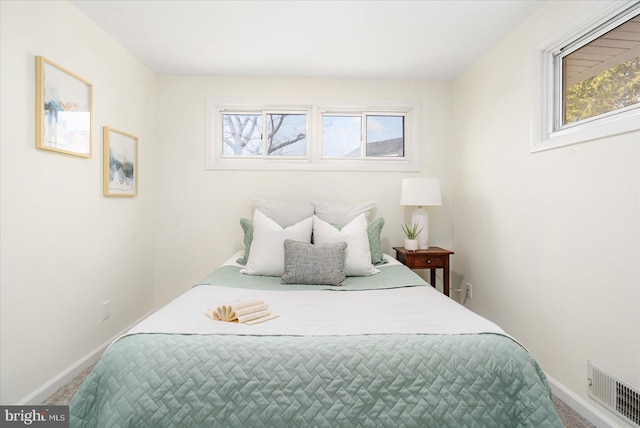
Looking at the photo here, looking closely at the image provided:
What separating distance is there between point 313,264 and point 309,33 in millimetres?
1750

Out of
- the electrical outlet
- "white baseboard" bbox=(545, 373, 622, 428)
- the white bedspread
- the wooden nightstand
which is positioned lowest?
"white baseboard" bbox=(545, 373, 622, 428)

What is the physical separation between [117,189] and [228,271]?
117 centimetres

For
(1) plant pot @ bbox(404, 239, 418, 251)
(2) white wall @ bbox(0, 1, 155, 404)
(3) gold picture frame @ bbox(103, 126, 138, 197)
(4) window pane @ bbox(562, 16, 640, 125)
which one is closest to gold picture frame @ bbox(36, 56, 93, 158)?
(2) white wall @ bbox(0, 1, 155, 404)

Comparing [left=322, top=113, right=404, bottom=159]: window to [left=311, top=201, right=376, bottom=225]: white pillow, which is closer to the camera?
[left=311, top=201, right=376, bottom=225]: white pillow

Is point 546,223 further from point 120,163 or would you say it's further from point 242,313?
point 120,163

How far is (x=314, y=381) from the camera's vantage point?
1.40 meters

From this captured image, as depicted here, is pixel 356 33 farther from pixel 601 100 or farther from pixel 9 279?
pixel 9 279

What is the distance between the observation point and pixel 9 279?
1.92m

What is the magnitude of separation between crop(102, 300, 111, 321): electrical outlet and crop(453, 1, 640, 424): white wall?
3.12 metres

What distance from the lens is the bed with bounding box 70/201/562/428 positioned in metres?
1.35

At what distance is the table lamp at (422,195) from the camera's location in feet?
11.1

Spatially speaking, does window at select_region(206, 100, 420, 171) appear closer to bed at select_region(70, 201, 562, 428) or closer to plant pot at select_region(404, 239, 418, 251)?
plant pot at select_region(404, 239, 418, 251)

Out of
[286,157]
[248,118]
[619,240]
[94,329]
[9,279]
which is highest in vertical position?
[248,118]

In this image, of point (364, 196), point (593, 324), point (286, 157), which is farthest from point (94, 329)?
point (593, 324)
